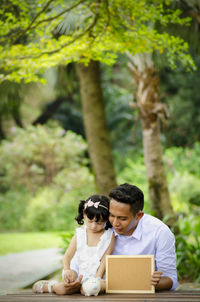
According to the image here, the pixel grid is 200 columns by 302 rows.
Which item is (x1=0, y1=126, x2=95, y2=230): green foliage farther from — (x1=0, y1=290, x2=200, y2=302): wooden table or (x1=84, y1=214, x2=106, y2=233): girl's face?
(x1=0, y1=290, x2=200, y2=302): wooden table

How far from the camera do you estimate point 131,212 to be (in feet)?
10.1

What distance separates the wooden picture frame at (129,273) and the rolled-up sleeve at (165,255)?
0.16 m

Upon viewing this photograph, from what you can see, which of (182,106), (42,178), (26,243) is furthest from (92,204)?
(182,106)

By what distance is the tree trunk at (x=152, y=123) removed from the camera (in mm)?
6859

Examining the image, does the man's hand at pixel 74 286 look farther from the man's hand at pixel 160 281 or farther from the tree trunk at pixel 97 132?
the tree trunk at pixel 97 132

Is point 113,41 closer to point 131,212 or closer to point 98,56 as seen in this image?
point 98,56

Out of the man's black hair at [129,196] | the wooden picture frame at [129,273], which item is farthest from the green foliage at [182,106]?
the wooden picture frame at [129,273]

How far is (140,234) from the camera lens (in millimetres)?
3188

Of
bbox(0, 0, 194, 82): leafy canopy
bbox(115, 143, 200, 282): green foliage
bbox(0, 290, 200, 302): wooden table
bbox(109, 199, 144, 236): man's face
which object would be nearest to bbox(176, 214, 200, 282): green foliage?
bbox(115, 143, 200, 282): green foliage

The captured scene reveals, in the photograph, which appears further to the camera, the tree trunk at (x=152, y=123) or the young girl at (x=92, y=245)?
the tree trunk at (x=152, y=123)

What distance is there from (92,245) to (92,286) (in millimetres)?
472

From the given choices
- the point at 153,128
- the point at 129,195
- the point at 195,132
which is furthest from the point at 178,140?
the point at 129,195

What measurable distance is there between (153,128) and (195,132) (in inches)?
489

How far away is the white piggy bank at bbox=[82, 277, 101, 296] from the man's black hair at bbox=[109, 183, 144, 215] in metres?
0.54
